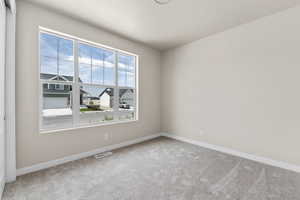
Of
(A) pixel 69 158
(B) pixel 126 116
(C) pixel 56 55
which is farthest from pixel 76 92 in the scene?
(B) pixel 126 116

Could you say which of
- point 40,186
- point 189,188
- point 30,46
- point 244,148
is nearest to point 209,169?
point 189,188

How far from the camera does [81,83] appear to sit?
269 cm

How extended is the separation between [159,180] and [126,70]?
2622 millimetres

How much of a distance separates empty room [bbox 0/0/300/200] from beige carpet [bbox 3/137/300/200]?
2 centimetres

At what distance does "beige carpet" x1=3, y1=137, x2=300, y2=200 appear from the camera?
1.59 meters

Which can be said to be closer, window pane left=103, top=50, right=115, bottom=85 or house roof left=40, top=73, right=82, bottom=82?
house roof left=40, top=73, right=82, bottom=82

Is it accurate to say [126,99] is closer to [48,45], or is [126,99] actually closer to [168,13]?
[48,45]

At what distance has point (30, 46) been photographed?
2.08m

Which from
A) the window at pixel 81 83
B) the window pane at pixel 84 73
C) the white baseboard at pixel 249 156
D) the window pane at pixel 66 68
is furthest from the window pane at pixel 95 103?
the white baseboard at pixel 249 156

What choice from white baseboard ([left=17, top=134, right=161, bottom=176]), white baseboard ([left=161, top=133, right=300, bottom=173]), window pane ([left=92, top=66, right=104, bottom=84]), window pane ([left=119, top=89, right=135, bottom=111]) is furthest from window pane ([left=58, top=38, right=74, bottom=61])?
white baseboard ([left=161, top=133, right=300, bottom=173])

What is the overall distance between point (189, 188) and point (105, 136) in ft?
6.42

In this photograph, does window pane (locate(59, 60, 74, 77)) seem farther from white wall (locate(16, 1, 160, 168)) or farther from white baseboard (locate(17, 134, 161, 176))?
white baseboard (locate(17, 134, 161, 176))

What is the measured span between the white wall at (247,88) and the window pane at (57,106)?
269 cm

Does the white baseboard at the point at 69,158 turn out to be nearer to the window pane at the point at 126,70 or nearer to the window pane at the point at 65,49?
the window pane at the point at 126,70
